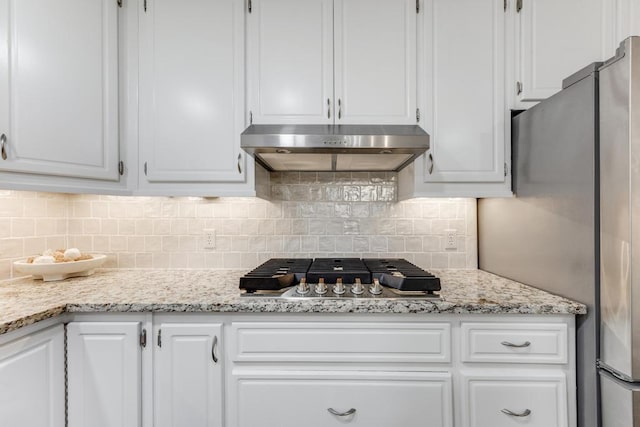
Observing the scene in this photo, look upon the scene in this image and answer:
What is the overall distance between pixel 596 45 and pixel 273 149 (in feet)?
5.29

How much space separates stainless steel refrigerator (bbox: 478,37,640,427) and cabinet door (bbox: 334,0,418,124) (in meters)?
0.60

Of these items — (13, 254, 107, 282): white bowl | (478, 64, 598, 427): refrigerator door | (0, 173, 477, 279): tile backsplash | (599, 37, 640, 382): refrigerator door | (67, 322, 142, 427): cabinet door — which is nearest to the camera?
(599, 37, 640, 382): refrigerator door

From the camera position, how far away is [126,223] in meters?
1.88

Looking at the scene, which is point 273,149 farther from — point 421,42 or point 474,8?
point 474,8

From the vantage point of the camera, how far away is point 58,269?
1.53 meters

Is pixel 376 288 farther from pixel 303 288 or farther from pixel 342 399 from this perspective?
pixel 342 399

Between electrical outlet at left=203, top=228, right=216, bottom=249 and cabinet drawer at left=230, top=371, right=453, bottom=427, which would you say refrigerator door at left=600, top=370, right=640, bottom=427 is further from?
electrical outlet at left=203, top=228, right=216, bottom=249

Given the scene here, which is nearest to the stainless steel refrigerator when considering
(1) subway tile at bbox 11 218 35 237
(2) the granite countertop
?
(2) the granite countertop

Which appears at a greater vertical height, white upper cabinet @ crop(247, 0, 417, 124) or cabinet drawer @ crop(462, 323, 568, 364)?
white upper cabinet @ crop(247, 0, 417, 124)

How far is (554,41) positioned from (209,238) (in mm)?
2082

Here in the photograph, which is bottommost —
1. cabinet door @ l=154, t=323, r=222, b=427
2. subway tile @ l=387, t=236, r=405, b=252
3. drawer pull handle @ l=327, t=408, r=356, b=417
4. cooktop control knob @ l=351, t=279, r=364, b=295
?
drawer pull handle @ l=327, t=408, r=356, b=417

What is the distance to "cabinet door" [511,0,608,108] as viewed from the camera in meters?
1.48

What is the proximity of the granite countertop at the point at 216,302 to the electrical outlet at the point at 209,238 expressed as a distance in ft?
1.44

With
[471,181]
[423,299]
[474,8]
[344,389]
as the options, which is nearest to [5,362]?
[344,389]
